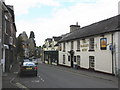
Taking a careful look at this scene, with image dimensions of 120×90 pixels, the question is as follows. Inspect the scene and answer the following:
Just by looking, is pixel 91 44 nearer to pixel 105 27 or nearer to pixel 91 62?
pixel 91 62

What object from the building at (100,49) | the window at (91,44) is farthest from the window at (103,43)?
the window at (91,44)

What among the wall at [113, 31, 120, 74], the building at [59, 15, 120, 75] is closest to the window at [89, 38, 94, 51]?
the building at [59, 15, 120, 75]

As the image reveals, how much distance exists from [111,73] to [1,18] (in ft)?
44.1

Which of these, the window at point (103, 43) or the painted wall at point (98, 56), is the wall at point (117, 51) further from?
the window at point (103, 43)

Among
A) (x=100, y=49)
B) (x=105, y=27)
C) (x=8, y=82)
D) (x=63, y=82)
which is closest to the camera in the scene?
(x=8, y=82)

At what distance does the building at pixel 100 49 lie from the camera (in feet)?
56.2

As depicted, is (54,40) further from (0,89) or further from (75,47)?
(0,89)

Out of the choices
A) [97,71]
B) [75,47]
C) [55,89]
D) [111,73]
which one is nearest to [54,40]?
[75,47]

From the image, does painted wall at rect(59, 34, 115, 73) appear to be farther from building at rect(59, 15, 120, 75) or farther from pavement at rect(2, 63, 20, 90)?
pavement at rect(2, 63, 20, 90)

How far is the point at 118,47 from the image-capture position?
16.9 meters

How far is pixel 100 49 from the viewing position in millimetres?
19594

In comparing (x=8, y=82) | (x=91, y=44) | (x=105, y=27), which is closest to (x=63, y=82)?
(x=8, y=82)

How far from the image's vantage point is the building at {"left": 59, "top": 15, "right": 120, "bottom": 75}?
674 inches

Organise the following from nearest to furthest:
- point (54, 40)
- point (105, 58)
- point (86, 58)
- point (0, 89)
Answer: point (0, 89), point (105, 58), point (86, 58), point (54, 40)
